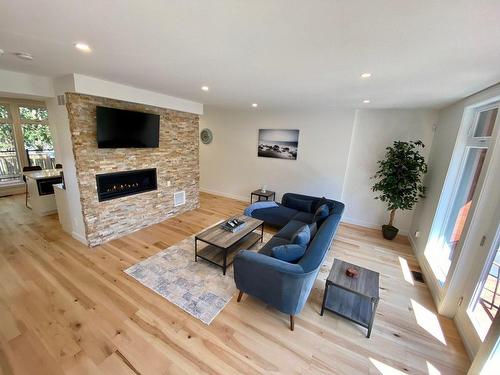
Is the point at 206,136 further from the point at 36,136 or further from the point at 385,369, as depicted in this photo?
the point at 385,369

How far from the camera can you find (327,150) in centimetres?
495

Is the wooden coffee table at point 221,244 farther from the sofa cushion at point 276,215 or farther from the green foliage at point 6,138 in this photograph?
the green foliage at point 6,138

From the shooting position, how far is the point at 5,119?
18.2 feet

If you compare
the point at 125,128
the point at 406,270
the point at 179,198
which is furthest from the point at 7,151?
the point at 406,270

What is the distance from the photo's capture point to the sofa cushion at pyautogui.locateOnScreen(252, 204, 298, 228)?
13.6 ft

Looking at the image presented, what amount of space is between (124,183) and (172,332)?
2.84 meters

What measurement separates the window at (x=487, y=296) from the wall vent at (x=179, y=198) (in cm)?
497

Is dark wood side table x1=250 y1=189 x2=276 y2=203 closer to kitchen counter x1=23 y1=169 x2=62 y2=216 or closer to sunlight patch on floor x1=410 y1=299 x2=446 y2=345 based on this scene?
sunlight patch on floor x1=410 y1=299 x2=446 y2=345

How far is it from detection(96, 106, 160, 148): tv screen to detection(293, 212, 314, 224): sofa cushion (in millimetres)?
3154

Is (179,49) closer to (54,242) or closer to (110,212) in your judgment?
(110,212)

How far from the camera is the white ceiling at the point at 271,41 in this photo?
1.22m

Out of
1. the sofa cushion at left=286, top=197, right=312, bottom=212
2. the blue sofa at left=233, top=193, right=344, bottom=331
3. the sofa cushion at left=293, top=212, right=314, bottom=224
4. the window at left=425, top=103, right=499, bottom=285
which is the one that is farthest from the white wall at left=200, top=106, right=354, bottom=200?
the blue sofa at left=233, top=193, right=344, bottom=331

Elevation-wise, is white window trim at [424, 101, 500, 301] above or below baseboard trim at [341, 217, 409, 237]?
above

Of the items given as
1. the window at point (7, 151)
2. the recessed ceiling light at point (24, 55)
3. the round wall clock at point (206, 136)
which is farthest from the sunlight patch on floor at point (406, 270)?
the window at point (7, 151)
